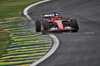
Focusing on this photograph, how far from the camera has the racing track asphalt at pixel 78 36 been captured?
12571 millimetres

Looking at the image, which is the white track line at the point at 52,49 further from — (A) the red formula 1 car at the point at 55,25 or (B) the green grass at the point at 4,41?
(B) the green grass at the point at 4,41

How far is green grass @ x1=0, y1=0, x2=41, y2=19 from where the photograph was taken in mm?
25344

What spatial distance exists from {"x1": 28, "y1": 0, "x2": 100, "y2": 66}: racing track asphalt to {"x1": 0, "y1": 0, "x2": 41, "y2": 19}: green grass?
5.14ft

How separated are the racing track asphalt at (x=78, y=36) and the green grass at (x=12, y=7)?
1568 millimetres

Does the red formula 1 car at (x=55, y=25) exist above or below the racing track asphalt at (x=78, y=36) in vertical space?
above

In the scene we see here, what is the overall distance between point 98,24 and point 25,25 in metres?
6.49

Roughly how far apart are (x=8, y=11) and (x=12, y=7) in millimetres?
2055

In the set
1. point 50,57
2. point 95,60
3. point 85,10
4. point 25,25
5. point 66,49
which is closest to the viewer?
point 95,60

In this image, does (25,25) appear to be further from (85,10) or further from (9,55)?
(85,10)

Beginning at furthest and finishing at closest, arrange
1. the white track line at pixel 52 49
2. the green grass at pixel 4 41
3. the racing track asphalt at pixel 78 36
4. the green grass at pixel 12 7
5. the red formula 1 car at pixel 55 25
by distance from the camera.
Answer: the green grass at pixel 12 7 < the red formula 1 car at pixel 55 25 < the green grass at pixel 4 41 < the white track line at pixel 52 49 < the racing track asphalt at pixel 78 36

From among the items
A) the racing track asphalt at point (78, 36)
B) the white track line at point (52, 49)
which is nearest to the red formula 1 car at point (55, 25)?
the racing track asphalt at point (78, 36)

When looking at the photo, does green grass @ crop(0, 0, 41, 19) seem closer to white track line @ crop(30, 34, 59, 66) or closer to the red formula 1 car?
the red formula 1 car

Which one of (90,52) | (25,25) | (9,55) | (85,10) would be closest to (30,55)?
(9,55)

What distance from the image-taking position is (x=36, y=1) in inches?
1233
